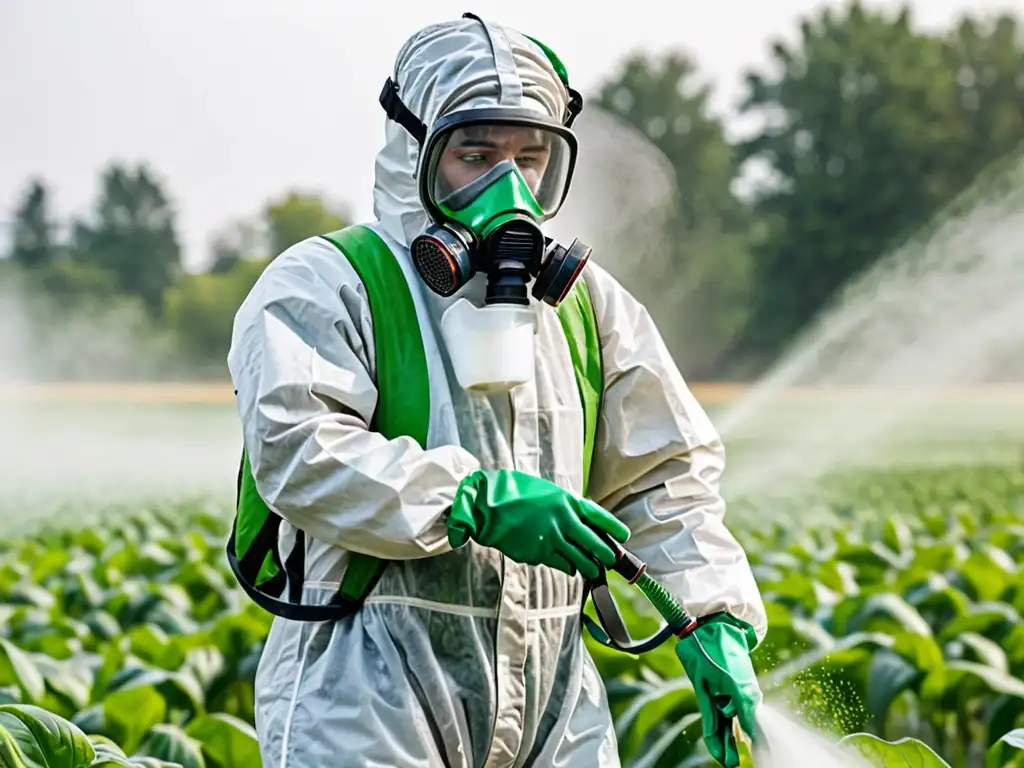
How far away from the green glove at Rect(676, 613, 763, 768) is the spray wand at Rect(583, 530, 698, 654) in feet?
0.10

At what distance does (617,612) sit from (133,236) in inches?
1753

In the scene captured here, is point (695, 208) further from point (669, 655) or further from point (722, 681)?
point (722, 681)

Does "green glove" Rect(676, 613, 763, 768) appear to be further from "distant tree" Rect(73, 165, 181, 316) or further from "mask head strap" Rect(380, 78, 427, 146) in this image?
"distant tree" Rect(73, 165, 181, 316)

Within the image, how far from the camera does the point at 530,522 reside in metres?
2.69

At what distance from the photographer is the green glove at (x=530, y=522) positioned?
2.69m

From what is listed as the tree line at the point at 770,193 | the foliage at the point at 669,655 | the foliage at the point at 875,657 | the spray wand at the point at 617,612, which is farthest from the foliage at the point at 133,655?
the tree line at the point at 770,193

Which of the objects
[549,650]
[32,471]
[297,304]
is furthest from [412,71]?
[32,471]

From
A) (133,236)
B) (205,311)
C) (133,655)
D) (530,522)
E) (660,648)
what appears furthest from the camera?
(133,236)

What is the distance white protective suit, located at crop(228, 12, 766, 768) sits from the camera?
2760mm

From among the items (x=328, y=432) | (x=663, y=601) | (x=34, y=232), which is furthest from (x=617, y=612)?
(x=34, y=232)

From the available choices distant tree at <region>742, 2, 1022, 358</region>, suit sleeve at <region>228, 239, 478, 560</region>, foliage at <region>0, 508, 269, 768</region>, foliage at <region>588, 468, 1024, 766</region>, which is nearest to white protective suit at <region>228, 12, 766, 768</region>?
suit sleeve at <region>228, 239, 478, 560</region>

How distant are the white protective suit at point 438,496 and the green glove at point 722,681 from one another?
5 cm

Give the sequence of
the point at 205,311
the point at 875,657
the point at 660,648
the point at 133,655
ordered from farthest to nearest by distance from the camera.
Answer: the point at 205,311 < the point at 133,655 < the point at 660,648 < the point at 875,657

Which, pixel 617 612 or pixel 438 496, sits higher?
pixel 438 496
